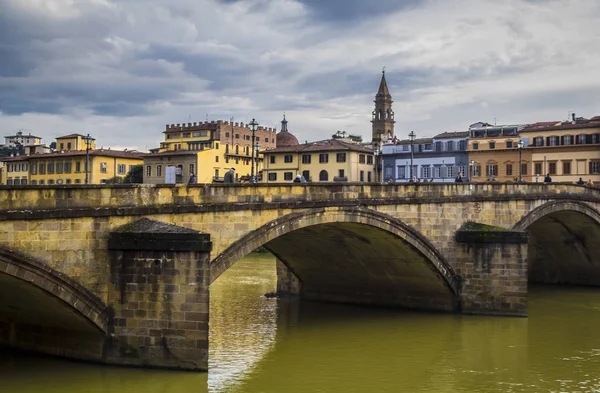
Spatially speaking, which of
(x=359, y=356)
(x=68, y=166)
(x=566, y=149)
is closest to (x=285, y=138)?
(x=68, y=166)

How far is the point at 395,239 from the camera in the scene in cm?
2588

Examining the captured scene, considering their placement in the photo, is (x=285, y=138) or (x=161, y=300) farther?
(x=285, y=138)

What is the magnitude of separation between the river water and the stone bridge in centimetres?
76

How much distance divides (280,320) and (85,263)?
1128cm

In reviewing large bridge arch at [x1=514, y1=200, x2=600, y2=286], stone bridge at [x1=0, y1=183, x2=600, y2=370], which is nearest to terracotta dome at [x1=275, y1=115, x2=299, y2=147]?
large bridge arch at [x1=514, y1=200, x2=600, y2=286]

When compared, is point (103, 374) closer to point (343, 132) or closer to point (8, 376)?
point (8, 376)

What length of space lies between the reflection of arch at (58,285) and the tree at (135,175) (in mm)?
46672

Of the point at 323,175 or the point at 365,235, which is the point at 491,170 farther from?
the point at 365,235

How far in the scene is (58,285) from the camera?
16.0 m

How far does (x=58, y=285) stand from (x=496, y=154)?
49744 millimetres

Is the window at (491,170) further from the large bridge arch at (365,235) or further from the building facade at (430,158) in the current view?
the large bridge arch at (365,235)

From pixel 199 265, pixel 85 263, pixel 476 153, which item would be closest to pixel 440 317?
pixel 199 265

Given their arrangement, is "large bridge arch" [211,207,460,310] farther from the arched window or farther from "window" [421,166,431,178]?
"window" [421,166,431,178]

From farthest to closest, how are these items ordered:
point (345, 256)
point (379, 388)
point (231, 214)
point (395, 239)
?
point (345, 256) → point (395, 239) → point (231, 214) → point (379, 388)
